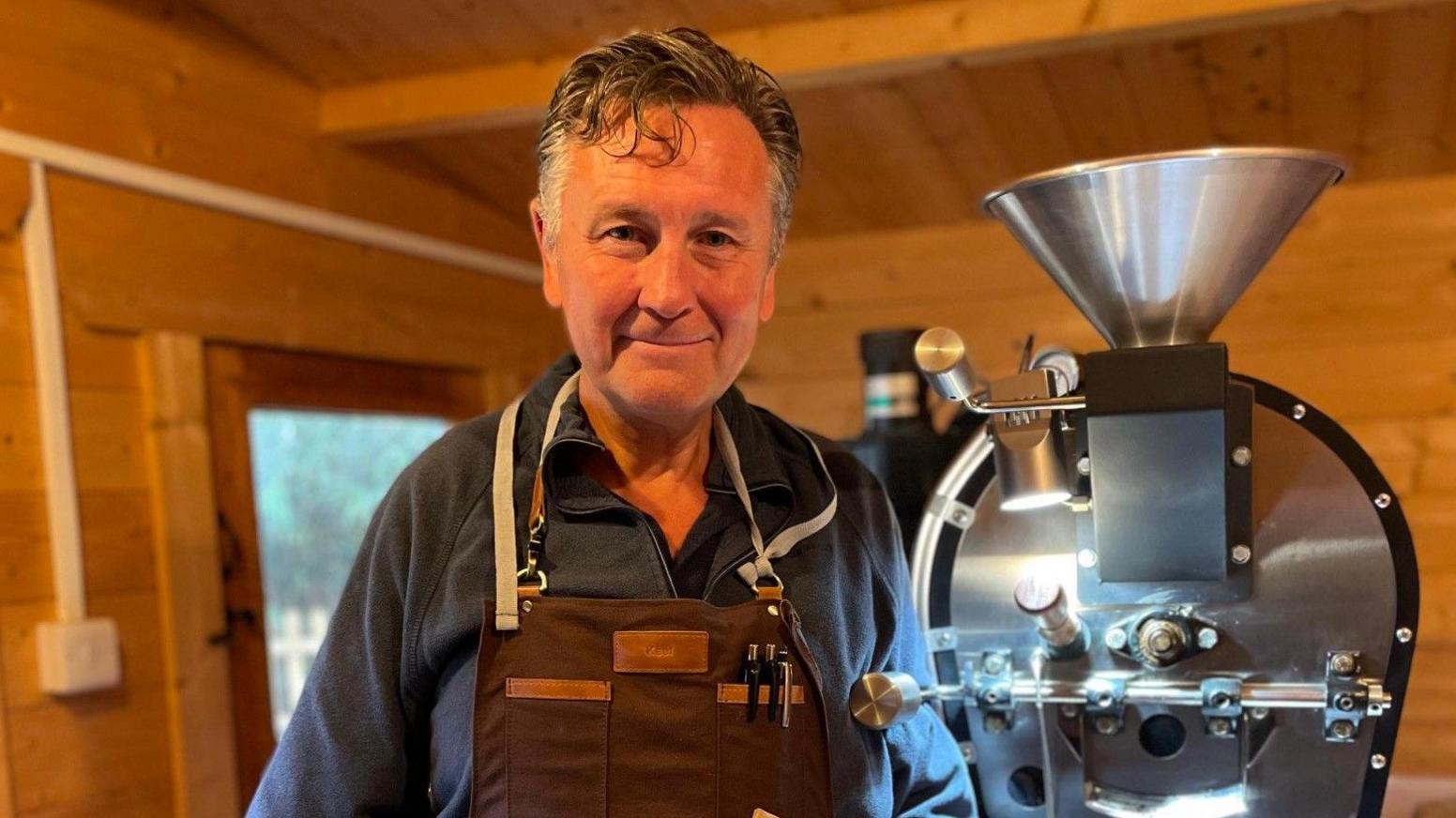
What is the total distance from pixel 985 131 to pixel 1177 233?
3.89 feet

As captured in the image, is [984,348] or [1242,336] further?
[984,348]

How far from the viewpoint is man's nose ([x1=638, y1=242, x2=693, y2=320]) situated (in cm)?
100

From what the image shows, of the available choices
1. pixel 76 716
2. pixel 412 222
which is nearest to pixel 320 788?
pixel 76 716

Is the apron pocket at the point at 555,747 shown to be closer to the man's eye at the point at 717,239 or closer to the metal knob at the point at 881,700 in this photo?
the metal knob at the point at 881,700

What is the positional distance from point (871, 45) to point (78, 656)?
1.47 metres

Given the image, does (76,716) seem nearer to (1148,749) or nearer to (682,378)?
(682,378)

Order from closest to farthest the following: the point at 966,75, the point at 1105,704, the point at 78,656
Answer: the point at 1105,704
the point at 78,656
the point at 966,75

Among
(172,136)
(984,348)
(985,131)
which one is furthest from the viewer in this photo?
(984,348)

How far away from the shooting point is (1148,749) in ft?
4.11

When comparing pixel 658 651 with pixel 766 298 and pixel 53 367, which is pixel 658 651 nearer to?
pixel 766 298

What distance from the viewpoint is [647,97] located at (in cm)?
103

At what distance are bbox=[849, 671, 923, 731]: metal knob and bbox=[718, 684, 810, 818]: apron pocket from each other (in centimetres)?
10

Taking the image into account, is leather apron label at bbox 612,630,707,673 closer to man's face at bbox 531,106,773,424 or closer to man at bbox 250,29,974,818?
man at bbox 250,29,974,818

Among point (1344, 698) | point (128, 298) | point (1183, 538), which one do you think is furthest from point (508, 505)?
point (128, 298)
